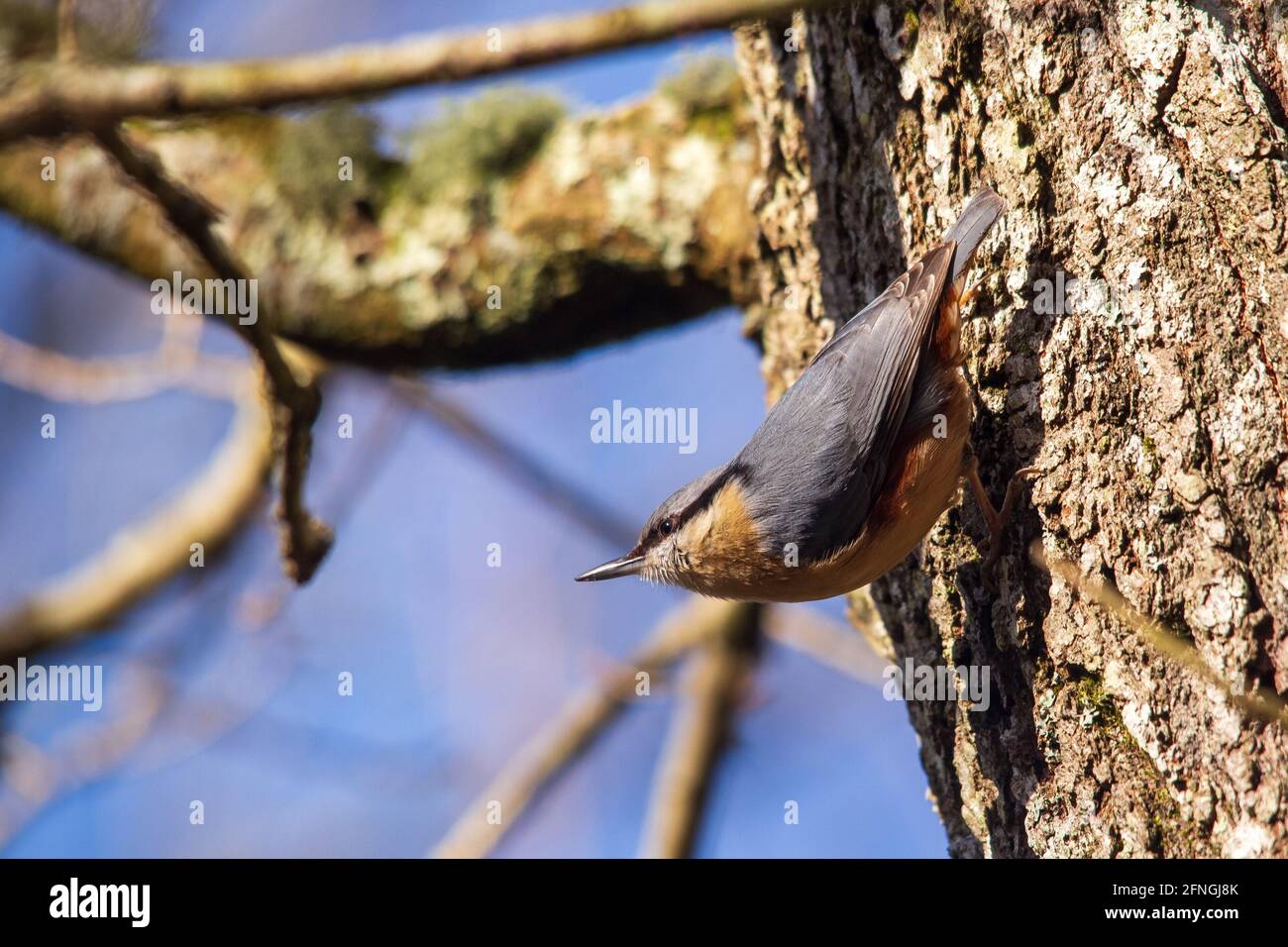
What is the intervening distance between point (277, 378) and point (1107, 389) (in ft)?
6.72

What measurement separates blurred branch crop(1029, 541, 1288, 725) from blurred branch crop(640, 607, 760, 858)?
2350 millimetres

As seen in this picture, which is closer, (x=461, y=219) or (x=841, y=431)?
(x=841, y=431)

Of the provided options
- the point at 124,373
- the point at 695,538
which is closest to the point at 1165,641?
the point at 695,538

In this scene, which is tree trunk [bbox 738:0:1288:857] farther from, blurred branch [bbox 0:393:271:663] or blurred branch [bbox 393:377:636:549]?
blurred branch [bbox 0:393:271:663]

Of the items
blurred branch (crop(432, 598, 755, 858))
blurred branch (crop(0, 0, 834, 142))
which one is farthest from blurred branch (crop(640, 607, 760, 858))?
blurred branch (crop(0, 0, 834, 142))

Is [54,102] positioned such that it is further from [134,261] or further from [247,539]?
[247,539]

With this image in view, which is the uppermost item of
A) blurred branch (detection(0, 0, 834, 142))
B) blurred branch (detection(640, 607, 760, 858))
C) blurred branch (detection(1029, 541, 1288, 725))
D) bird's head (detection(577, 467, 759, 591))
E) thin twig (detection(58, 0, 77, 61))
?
thin twig (detection(58, 0, 77, 61))

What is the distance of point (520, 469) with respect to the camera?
→ 438cm

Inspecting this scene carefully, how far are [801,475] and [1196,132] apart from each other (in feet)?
4.04

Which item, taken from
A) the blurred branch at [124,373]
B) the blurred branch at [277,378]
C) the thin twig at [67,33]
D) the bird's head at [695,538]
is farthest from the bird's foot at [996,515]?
the blurred branch at [124,373]

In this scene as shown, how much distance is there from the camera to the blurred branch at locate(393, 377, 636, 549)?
4391 millimetres

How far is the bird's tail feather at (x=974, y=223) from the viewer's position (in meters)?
2.69

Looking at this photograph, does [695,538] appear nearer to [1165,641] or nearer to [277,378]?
[277,378]

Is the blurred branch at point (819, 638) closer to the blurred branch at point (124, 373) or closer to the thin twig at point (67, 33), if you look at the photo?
the blurred branch at point (124, 373)
